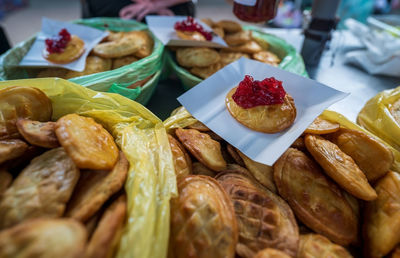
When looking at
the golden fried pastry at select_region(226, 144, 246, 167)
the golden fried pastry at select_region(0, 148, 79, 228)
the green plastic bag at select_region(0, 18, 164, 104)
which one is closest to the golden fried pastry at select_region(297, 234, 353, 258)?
the golden fried pastry at select_region(226, 144, 246, 167)

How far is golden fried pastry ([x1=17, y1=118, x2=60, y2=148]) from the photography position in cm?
119

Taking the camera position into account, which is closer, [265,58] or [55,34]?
[265,58]

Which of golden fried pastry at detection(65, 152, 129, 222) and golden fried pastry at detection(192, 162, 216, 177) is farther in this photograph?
golden fried pastry at detection(192, 162, 216, 177)

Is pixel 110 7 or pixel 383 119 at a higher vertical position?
pixel 110 7

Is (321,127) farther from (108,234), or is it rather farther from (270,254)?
(108,234)

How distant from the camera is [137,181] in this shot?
3.84 feet

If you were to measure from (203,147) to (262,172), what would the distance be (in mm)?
379

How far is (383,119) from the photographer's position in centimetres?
179

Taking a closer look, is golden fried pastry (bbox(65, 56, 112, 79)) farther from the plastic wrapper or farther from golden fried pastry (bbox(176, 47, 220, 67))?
the plastic wrapper

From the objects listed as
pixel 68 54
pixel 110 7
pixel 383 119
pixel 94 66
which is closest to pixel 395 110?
pixel 383 119

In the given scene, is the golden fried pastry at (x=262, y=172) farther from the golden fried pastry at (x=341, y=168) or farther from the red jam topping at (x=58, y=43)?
the red jam topping at (x=58, y=43)

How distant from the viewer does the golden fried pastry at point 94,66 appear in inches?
90.0

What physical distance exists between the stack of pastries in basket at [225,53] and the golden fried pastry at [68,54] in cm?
98

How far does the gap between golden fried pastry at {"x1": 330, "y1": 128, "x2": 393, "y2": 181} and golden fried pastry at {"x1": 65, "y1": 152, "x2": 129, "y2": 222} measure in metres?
1.35
